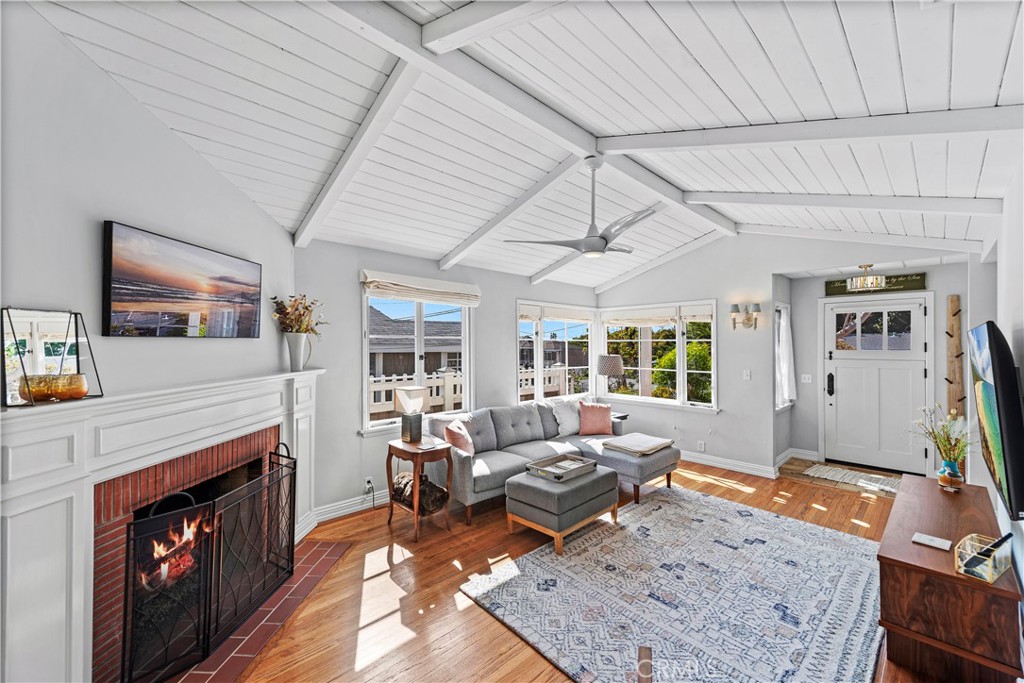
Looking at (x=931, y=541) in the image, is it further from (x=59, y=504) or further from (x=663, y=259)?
(x=663, y=259)

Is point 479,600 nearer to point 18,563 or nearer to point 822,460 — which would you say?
point 18,563

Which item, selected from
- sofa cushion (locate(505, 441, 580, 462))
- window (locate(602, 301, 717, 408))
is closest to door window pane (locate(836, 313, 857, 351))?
window (locate(602, 301, 717, 408))

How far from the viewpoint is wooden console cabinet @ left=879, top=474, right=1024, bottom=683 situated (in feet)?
5.76

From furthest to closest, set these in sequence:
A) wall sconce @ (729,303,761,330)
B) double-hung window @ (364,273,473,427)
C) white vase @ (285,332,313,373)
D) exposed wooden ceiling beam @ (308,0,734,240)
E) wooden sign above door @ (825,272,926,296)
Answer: wall sconce @ (729,303,761,330)
wooden sign above door @ (825,272,926,296)
double-hung window @ (364,273,473,427)
white vase @ (285,332,313,373)
exposed wooden ceiling beam @ (308,0,734,240)

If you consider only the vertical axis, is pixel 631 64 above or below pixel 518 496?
above

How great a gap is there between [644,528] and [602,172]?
2.96 m

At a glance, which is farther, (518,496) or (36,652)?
(518,496)

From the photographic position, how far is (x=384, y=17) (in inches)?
68.7

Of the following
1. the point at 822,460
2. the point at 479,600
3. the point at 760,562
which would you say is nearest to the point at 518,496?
Result: the point at 479,600

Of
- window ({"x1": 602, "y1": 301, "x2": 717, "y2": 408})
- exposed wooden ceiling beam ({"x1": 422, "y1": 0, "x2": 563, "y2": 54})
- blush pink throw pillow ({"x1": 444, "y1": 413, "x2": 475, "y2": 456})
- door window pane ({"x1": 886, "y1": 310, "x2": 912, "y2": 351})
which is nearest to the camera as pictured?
exposed wooden ceiling beam ({"x1": 422, "y1": 0, "x2": 563, "y2": 54})

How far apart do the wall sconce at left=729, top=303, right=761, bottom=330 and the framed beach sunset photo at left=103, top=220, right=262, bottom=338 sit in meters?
4.95

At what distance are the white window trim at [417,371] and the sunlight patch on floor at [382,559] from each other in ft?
3.71

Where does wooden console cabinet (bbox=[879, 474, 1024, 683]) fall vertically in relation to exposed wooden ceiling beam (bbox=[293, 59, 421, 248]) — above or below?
below

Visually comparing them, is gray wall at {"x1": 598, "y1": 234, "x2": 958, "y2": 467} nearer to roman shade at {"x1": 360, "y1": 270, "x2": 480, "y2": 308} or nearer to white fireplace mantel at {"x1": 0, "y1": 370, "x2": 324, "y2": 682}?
roman shade at {"x1": 360, "y1": 270, "x2": 480, "y2": 308}
